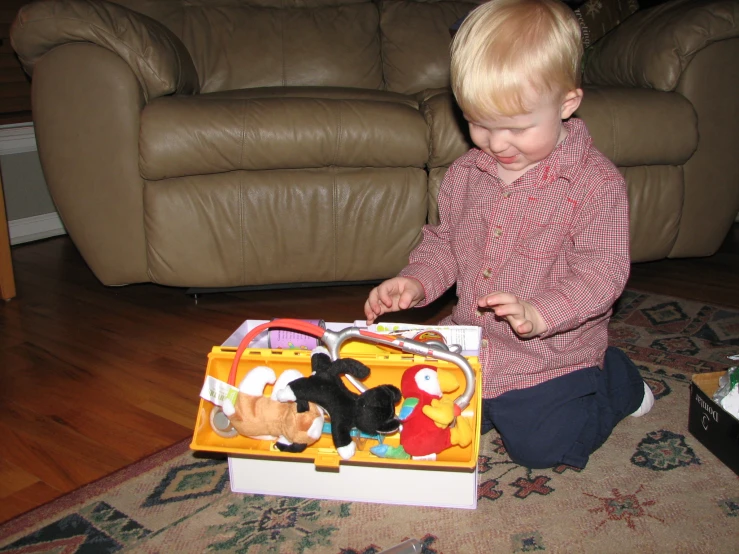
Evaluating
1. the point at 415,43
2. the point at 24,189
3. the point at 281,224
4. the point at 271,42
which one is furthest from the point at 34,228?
the point at 415,43

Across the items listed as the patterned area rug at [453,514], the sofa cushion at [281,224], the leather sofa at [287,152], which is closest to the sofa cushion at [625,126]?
the leather sofa at [287,152]

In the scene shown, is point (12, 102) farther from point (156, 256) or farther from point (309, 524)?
point (309, 524)

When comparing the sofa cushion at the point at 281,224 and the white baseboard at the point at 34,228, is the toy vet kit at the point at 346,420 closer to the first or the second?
the sofa cushion at the point at 281,224

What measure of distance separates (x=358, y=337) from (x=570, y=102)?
0.40m

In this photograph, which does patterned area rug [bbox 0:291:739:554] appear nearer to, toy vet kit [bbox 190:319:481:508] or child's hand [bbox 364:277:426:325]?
toy vet kit [bbox 190:319:481:508]

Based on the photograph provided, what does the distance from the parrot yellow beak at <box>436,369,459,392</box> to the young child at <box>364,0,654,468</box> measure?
0.09 metres

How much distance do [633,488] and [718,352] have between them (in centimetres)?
52

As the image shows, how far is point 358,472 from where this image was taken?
3.05 feet

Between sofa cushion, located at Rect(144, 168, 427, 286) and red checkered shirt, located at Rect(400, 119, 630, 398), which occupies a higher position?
red checkered shirt, located at Rect(400, 119, 630, 398)

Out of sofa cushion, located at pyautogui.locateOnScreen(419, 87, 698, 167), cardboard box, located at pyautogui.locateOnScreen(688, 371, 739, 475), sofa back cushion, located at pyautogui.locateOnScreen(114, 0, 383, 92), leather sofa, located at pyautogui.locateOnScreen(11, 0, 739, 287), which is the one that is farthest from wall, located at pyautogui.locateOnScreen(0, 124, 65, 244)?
cardboard box, located at pyautogui.locateOnScreen(688, 371, 739, 475)

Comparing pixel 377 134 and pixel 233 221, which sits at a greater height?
pixel 377 134

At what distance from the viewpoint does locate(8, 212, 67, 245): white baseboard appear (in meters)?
2.23

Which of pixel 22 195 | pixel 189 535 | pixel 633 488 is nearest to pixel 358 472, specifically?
pixel 189 535

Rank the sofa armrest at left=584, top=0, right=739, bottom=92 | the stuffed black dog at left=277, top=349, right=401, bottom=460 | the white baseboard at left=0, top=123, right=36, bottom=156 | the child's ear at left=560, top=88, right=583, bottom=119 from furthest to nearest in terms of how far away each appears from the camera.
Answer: the white baseboard at left=0, top=123, right=36, bottom=156 < the sofa armrest at left=584, top=0, right=739, bottom=92 < the child's ear at left=560, top=88, right=583, bottom=119 < the stuffed black dog at left=277, top=349, right=401, bottom=460
